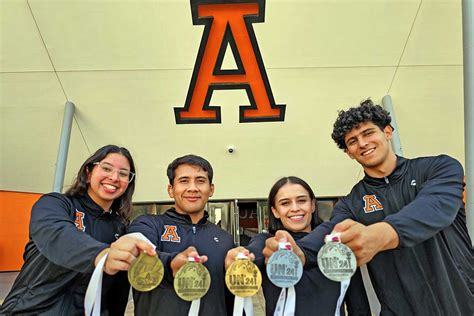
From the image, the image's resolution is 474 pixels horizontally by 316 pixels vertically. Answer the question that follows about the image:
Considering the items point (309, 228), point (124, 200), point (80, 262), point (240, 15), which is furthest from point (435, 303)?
point (240, 15)

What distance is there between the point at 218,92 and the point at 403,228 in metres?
6.31

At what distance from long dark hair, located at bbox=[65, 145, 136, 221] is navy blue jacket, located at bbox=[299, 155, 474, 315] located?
3.58 ft

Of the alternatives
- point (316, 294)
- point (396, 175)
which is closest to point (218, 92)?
point (396, 175)

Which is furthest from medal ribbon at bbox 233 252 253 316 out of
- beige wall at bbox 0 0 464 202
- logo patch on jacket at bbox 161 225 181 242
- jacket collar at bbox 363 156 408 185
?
beige wall at bbox 0 0 464 202

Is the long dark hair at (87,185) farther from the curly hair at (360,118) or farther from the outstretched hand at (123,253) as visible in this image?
Result: the curly hair at (360,118)

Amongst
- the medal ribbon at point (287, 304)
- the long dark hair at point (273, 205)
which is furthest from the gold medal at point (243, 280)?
the long dark hair at point (273, 205)

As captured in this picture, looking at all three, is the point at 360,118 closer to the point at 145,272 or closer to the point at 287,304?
the point at 287,304

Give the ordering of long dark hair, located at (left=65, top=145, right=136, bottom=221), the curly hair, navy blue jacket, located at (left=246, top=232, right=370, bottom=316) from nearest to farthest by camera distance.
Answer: navy blue jacket, located at (left=246, top=232, right=370, bottom=316) < the curly hair < long dark hair, located at (left=65, top=145, right=136, bottom=221)

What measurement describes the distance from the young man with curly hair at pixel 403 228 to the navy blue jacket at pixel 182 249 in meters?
0.53

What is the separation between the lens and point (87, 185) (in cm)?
204

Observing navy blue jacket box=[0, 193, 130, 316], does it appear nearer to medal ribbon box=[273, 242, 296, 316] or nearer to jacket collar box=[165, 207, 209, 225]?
jacket collar box=[165, 207, 209, 225]

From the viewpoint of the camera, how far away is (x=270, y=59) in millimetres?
7035

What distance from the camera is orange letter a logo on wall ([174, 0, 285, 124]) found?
5.77 m

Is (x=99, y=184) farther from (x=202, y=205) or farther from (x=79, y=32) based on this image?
(x=79, y=32)
